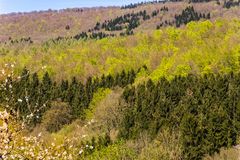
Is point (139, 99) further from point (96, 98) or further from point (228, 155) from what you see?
point (228, 155)

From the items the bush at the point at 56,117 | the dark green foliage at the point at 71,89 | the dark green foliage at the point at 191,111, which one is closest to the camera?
the dark green foliage at the point at 191,111

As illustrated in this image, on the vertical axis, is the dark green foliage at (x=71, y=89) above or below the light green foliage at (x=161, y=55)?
below

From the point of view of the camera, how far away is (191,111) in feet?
272

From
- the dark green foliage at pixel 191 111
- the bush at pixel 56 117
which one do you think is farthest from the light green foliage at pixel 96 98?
the dark green foliage at pixel 191 111

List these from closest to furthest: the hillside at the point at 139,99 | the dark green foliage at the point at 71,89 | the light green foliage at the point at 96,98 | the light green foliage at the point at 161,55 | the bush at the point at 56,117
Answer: the hillside at the point at 139,99, the bush at the point at 56,117, the light green foliage at the point at 96,98, the light green foliage at the point at 161,55, the dark green foliage at the point at 71,89

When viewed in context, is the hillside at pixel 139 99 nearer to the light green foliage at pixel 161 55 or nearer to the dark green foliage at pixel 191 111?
the dark green foliage at pixel 191 111

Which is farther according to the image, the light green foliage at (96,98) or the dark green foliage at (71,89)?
the dark green foliage at (71,89)

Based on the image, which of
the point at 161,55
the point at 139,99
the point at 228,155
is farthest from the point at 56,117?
the point at 228,155

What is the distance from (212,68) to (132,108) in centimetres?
2603

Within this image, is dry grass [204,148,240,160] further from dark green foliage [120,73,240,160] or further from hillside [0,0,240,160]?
dark green foliage [120,73,240,160]

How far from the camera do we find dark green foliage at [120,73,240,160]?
7188cm

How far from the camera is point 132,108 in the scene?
94688 mm

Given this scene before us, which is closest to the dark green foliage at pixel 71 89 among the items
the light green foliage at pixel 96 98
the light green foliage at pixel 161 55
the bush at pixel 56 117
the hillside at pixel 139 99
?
the hillside at pixel 139 99

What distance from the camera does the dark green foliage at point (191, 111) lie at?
7188cm
